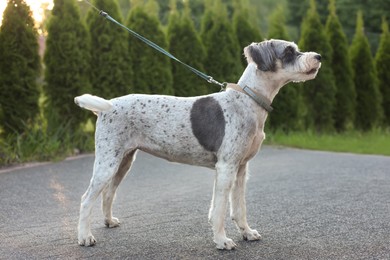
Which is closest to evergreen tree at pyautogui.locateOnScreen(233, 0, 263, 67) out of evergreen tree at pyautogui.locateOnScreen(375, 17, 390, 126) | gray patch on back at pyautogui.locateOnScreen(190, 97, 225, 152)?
evergreen tree at pyautogui.locateOnScreen(375, 17, 390, 126)

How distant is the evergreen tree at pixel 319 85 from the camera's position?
12.7 m

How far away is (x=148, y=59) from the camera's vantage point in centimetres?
1115

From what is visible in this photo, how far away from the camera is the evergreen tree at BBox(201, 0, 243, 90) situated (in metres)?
12.2

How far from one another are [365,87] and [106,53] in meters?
7.21

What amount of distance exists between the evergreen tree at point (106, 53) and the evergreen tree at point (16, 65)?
1.58m

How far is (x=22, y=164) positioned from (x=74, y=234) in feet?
14.5

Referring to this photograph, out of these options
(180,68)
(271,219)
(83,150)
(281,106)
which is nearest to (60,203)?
(271,219)

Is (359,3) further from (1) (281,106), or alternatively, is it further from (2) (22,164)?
(2) (22,164)

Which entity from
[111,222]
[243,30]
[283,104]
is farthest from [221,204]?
[243,30]

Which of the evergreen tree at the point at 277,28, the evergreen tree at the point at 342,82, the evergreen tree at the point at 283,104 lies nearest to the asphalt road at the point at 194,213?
the evergreen tree at the point at 283,104

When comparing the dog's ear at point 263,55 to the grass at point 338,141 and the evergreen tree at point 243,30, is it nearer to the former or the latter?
the grass at point 338,141

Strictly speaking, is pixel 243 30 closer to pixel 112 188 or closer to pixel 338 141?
pixel 338 141

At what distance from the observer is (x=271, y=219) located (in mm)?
4957

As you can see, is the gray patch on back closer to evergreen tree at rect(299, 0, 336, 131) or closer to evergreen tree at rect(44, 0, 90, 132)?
evergreen tree at rect(44, 0, 90, 132)
